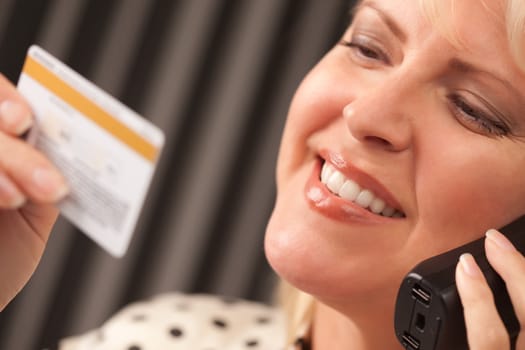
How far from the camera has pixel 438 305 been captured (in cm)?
97

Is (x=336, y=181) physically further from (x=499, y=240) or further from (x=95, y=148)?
(x=95, y=148)

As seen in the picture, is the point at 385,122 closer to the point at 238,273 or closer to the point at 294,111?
the point at 294,111

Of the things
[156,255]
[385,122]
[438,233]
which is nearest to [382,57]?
[385,122]

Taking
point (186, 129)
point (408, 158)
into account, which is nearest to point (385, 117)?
point (408, 158)

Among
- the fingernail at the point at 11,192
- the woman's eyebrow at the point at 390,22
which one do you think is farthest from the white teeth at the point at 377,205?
the fingernail at the point at 11,192

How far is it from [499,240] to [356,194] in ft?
0.63

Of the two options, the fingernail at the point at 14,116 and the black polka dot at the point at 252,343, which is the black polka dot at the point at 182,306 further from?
the fingernail at the point at 14,116

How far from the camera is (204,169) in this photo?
1899 mm

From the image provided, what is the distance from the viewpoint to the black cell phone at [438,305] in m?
0.97

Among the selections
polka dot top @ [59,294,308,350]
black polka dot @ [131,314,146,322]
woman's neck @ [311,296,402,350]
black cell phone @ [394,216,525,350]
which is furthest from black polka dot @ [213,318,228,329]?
black cell phone @ [394,216,525,350]

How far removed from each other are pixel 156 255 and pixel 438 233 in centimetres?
101

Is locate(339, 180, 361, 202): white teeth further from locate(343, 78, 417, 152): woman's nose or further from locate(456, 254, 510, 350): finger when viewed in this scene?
locate(456, 254, 510, 350): finger

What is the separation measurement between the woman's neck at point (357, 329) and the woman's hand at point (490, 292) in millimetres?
180

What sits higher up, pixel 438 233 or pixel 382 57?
pixel 382 57
